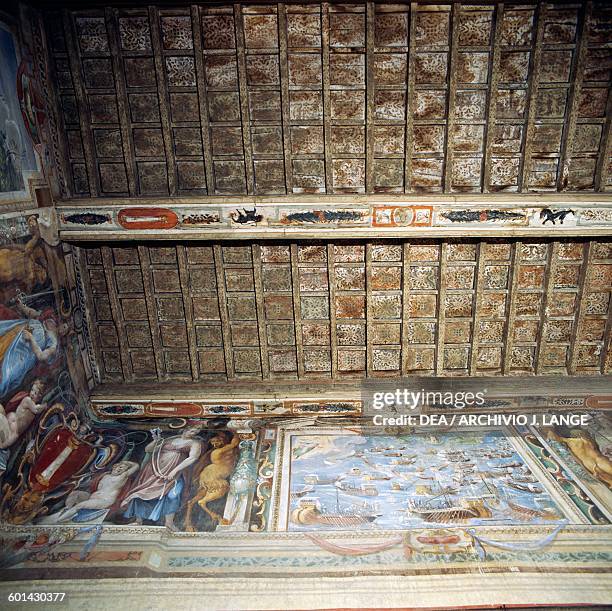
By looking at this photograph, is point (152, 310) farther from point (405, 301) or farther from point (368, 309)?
point (405, 301)

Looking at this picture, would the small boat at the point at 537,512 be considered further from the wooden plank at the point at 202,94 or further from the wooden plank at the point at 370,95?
the wooden plank at the point at 202,94

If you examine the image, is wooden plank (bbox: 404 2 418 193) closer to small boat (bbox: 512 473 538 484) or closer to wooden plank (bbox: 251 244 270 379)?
wooden plank (bbox: 251 244 270 379)

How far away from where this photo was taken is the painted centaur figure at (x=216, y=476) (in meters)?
5.48

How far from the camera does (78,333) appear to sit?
6633mm

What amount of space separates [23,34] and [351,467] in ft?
24.0

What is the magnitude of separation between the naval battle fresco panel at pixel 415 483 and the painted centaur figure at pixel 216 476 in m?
0.80

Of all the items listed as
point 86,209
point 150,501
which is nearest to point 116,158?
point 86,209

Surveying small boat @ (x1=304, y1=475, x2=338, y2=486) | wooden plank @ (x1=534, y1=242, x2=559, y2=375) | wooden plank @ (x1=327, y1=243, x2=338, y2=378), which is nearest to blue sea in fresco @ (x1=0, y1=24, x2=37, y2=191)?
wooden plank @ (x1=327, y1=243, x2=338, y2=378)

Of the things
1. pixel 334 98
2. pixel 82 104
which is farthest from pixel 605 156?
pixel 82 104

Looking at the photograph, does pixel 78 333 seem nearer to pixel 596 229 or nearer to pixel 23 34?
pixel 23 34

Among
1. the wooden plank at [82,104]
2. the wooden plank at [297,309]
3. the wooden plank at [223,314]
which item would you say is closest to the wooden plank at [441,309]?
the wooden plank at [297,309]

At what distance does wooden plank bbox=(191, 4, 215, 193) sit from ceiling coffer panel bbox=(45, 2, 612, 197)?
0.02 meters

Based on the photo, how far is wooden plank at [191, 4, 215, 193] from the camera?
5492 millimetres

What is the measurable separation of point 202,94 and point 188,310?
124 inches
